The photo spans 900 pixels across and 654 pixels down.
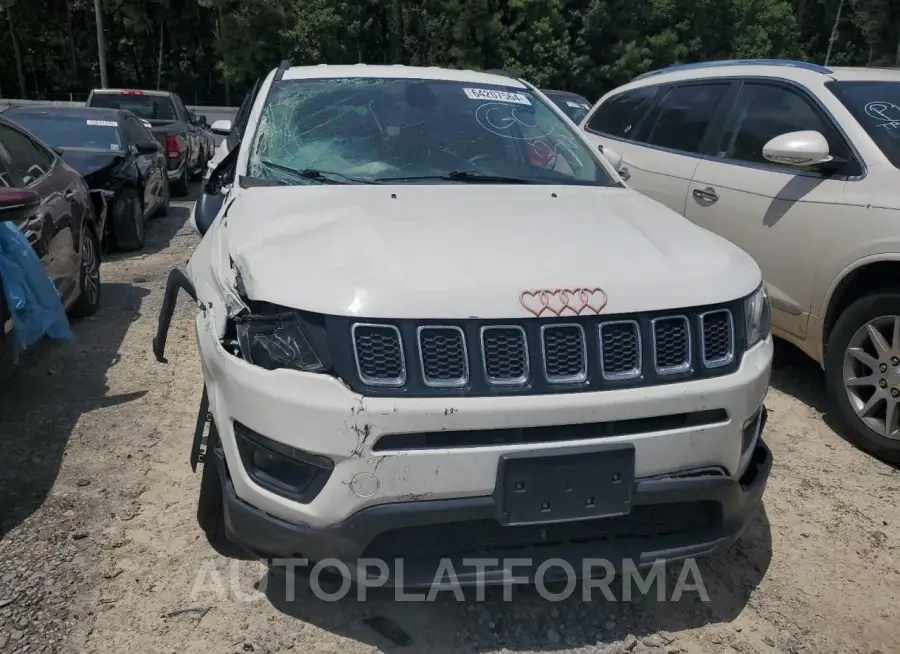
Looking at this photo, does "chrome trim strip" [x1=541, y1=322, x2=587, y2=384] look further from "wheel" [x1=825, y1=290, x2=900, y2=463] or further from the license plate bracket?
"wheel" [x1=825, y1=290, x2=900, y2=463]

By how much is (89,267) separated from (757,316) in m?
4.81

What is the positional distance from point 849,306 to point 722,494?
2.00 m

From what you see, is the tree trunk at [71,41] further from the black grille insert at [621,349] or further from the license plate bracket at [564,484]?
the license plate bracket at [564,484]

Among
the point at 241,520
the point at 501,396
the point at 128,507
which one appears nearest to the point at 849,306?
the point at 501,396

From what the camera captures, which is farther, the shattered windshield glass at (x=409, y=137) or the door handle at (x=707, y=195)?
the door handle at (x=707, y=195)

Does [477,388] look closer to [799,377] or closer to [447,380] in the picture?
[447,380]

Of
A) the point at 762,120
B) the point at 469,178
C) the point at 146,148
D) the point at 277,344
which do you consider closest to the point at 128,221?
the point at 146,148

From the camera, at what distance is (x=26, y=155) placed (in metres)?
5.20

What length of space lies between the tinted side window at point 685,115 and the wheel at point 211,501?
374 cm

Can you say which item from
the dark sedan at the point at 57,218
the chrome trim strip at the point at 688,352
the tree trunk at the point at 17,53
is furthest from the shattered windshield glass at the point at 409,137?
the tree trunk at the point at 17,53

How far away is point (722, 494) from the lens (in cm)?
244

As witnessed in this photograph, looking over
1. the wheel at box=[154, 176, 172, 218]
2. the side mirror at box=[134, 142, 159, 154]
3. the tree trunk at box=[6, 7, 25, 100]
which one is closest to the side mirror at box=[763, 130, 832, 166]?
the side mirror at box=[134, 142, 159, 154]

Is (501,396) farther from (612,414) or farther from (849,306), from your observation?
(849,306)

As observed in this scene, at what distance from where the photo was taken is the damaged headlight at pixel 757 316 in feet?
8.50
